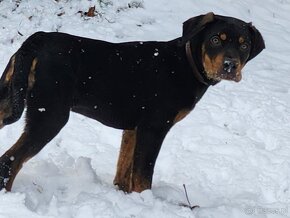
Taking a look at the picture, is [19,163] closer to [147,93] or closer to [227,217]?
[147,93]

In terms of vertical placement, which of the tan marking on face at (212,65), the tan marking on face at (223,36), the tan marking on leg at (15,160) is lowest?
the tan marking on leg at (15,160)

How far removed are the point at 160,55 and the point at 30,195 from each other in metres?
1.86

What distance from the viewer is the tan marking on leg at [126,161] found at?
5793mm

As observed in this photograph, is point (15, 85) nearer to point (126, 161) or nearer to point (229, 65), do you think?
point (126, 161)

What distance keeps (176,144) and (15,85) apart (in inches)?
103

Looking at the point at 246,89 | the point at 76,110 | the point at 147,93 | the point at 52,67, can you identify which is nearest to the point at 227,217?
the point at 147,93

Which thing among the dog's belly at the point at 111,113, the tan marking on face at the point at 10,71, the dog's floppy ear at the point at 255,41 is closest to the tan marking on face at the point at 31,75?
the tan marking on face at the point at 10,71

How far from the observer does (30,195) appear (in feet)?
15.6

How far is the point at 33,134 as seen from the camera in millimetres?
4977

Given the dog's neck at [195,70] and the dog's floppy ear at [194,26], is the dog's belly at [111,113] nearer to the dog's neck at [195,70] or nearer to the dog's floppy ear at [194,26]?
the dog's neck at [195,70]

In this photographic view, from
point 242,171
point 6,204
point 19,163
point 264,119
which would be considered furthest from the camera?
point 264,119

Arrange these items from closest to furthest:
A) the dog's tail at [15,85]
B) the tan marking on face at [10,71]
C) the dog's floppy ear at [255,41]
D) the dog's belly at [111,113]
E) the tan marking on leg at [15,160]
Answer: the tan marking on leg at [15,160] → the dog's tail at [15,85] → the tan marking on face at [10,71] → the dog's belly at [111,113] → the dog's floppy ear at [255,41]

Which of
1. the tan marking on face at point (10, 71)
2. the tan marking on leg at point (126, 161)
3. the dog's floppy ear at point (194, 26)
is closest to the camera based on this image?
the tan marking on face at point (10, 71)

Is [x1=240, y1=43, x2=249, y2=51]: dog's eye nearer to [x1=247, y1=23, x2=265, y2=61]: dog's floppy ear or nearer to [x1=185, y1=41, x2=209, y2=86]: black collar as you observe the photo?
[x1=247, y1=23, x2=265, y2=61]: dog's floppy ear
